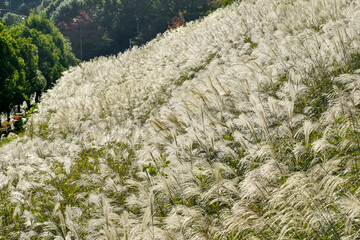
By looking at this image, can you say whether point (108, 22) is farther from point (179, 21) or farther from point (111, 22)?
point (179, 21)

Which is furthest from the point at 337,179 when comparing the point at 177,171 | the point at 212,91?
the point at 212,91

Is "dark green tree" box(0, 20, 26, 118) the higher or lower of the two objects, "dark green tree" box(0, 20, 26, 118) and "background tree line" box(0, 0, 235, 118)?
the lower

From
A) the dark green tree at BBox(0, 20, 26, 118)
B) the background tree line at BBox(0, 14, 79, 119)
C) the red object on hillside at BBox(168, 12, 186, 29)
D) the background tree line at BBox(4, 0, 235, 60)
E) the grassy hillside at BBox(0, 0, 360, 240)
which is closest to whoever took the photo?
the grassy hillside at BBox(0, 0, 360, 240)

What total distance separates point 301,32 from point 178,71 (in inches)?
134

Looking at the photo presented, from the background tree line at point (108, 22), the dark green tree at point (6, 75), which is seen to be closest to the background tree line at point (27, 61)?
the dark green tree at point (6, 75)

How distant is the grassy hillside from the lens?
113 inches

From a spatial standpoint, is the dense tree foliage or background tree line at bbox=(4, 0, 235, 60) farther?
the dense tree foliage

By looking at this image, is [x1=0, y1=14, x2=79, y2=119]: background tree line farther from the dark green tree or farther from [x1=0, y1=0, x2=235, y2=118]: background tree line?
[x1=0, y1=0, x2=235, y2=118]: background tree line

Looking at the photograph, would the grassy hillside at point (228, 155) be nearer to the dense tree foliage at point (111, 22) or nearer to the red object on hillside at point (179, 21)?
the red object on hillside at point (179, 21)

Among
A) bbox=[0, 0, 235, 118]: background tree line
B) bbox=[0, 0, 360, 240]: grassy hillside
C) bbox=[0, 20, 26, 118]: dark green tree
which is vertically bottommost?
bbox=[0, 0, 360, 240]: grassy hillside

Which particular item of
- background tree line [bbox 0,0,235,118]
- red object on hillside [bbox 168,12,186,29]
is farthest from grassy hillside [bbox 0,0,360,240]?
red object on hillside [bbox 168,12,186,29]

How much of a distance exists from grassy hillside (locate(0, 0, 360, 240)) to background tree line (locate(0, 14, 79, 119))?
1116 cm

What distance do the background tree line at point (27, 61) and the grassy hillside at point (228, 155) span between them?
11164 mm

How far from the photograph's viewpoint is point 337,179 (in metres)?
2.72
